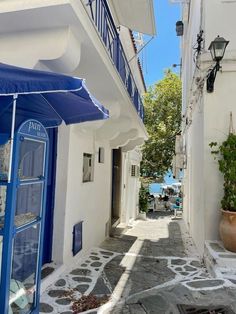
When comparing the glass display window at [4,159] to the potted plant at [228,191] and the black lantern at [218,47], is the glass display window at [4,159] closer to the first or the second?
the potted plant at [228,191]

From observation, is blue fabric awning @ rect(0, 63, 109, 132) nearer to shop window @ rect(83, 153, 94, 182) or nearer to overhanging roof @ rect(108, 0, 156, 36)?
shop window @ rect(83, 153, 94, 182)

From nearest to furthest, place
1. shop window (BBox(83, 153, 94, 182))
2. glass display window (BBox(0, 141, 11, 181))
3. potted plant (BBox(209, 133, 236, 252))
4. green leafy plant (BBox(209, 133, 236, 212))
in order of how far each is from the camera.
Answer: glass display window (BBox(0, 141, 11, 181)) < potted plant (BBox(209, 133, 236, 252)) < green leafy plant (BBox(209, 133, 236, 212)) < shop window (BBox(83, 153, 94, 182))

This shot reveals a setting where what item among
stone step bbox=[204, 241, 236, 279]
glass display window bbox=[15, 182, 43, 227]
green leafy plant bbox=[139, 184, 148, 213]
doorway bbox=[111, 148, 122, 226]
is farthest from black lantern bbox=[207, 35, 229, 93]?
green leafy plant bbox=[139, 184, 148, 213]

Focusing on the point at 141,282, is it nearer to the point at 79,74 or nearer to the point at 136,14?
the point at 79,74

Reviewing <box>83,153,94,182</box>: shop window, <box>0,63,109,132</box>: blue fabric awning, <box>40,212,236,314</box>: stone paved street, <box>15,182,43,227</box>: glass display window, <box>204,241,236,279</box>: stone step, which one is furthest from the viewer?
<box>83,153,94,182</box>: shop window

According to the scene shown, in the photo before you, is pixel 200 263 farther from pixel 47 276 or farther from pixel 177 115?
pixel 177 115

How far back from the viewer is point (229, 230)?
6.37 meters

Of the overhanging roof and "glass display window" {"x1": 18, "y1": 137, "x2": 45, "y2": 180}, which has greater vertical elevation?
the overhanging roof

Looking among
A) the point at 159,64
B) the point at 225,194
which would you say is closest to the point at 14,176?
the point at 225,194

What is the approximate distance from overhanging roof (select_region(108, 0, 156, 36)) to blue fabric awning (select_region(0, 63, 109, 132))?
5.89 metres

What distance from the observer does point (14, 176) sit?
3176mm

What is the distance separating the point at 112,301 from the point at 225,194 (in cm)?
370

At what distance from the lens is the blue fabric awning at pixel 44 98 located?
294 centimetres

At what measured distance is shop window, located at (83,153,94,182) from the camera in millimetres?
8149
